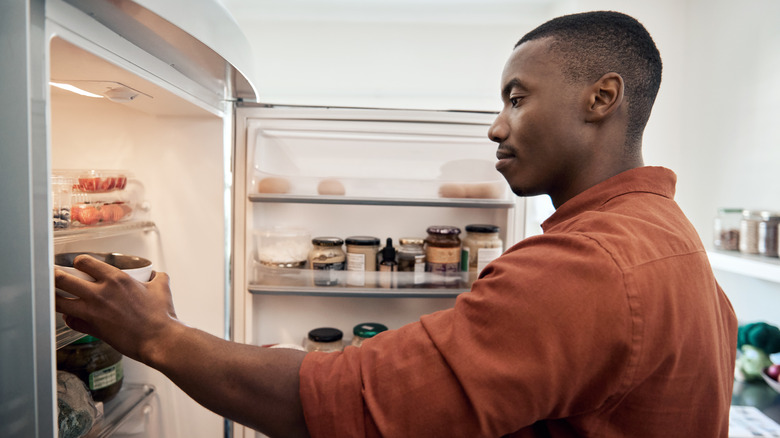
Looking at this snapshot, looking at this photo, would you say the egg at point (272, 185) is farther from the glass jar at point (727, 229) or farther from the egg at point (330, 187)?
the glass jar at point (727, 229)

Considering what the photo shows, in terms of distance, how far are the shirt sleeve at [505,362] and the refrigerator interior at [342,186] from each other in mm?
922

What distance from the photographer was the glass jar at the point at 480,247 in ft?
4.84

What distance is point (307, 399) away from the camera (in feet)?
1.64

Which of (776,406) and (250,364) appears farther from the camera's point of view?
(776,406)

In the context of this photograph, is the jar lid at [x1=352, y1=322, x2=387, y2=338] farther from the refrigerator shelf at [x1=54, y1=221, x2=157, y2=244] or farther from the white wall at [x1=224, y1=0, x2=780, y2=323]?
the white wall at [x1=224, y1=0, x2=780, y2=323]

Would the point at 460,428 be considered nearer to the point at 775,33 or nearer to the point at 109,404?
the point at 109,404

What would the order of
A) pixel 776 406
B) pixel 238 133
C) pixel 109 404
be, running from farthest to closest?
pixel 238 133, pixel 776 406, pixel 109 404

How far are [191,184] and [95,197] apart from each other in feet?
0.94

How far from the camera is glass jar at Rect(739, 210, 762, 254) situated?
1344mm

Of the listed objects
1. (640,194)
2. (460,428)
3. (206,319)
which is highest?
(640,194)

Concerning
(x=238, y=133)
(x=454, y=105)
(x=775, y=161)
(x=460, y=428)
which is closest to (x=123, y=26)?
(x=460, y=428)

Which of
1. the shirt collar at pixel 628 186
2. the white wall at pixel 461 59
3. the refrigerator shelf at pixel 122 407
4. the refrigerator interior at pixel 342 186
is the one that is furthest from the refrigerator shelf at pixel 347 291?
the shirt collar at pixel 628 186

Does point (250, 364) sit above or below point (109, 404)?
above

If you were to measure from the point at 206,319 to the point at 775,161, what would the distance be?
1.86 metres
